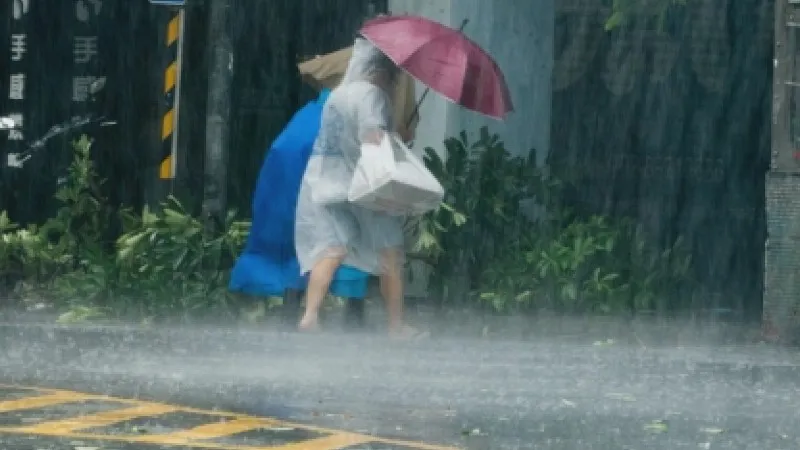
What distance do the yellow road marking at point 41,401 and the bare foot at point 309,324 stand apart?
239cm

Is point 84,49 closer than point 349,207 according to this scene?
No

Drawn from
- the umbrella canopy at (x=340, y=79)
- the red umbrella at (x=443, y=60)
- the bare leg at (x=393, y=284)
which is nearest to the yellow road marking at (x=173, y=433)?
the bare leg at (x=393, y=284)

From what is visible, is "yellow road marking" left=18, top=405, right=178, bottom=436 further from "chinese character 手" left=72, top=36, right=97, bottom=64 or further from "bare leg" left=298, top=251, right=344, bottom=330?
"chinese character 手" left=72, top=36, right=97, bottom=64

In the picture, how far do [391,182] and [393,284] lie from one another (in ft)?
2.88

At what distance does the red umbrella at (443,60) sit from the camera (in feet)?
39.3

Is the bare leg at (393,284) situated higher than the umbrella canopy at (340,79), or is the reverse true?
the umbrella canopy at (340,79)

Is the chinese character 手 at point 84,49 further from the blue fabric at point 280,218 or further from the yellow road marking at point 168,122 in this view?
the blue fabric at point 280,218

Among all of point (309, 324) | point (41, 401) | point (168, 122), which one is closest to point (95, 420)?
point (41, 401)

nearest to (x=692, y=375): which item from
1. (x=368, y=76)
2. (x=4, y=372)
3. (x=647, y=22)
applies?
(x=368, y=76)

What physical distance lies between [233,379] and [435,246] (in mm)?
3270

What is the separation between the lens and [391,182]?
11750 millimetres

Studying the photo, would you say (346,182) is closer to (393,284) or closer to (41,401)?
(393,284)

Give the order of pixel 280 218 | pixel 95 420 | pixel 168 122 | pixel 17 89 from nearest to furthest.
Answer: pixel 95 420 → pixel 280 218 → pixel 168 122 → pixel 17 89

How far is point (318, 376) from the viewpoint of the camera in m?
10.9
